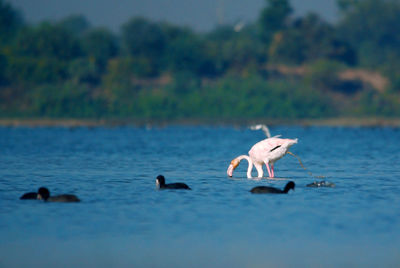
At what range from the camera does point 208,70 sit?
12912 centimetres

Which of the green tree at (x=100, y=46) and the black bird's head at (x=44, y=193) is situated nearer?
the black bird's head at (x=44, y=193)

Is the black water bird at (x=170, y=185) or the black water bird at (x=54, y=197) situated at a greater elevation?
the black water bird at (x=170, y=185)

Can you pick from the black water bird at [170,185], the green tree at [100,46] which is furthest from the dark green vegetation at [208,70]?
the black water bird at [170,185]

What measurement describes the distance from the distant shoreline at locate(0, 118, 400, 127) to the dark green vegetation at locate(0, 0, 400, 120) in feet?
7.49

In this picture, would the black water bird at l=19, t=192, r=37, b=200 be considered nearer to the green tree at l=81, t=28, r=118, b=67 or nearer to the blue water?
the blue water

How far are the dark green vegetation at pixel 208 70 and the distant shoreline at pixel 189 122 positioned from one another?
228cm

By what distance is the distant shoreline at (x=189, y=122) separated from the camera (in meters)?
102

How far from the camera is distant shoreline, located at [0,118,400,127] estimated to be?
10156 centimetres

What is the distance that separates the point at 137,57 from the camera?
5153 inches

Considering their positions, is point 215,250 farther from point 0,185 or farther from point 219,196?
point 0,185

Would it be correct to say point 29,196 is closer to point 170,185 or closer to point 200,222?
point 170,185

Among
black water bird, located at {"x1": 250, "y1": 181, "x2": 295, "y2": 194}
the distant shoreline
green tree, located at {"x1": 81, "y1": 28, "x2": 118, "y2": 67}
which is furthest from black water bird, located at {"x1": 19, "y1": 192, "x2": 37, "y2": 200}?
green tree, located at {"x1": 81, "y1": 28, "x2": 118, "y2": 67}

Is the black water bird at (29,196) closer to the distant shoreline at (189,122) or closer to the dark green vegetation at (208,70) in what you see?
the distant shoreline at (189,122)

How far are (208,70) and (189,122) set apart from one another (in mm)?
22447
